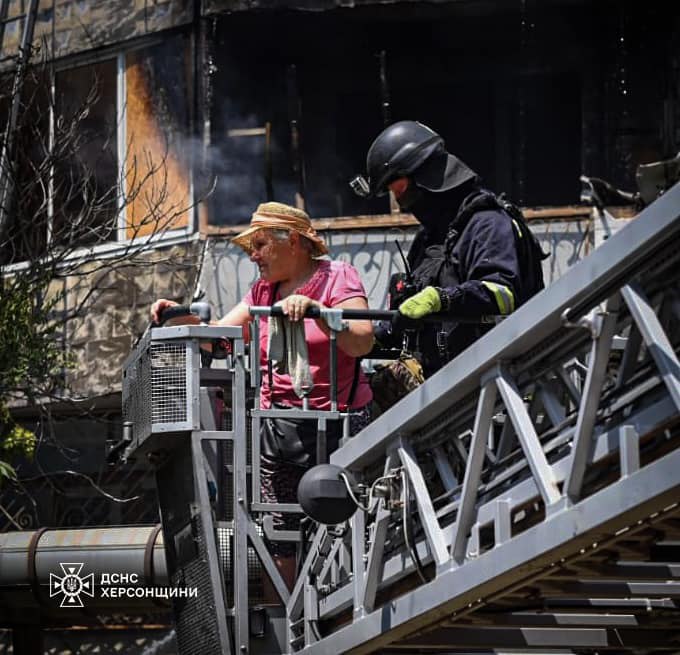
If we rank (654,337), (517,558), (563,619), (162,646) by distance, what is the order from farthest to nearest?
(162,646) < (563,619) < (517,558) < (654,337)

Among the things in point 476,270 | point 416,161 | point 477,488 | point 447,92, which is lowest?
point 477,488

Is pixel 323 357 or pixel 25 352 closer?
pixel 323 357

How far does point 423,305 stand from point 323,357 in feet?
3.36

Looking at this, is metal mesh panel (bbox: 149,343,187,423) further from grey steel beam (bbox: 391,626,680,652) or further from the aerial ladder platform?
grey steel beam (bbox: 391,626,680,652)

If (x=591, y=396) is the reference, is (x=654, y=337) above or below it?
above

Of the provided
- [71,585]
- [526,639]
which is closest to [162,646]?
[71,585]

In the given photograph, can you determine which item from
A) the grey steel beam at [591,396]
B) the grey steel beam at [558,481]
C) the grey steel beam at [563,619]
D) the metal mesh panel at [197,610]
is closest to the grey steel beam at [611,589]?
the grey steel beam at [558,481]

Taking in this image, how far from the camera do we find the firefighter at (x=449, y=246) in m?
6.65

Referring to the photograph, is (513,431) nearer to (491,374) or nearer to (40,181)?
(491,374)

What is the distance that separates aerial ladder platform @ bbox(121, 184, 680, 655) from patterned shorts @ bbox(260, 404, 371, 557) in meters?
0.08

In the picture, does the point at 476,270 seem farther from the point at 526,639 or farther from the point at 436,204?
the point at 526,639

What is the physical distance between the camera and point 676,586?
264 inches

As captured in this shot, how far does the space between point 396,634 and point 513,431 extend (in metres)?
0.96

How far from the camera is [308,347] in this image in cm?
743
